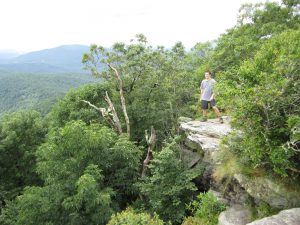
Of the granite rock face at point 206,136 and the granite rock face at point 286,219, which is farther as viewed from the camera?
the granite rock face at point 206,136

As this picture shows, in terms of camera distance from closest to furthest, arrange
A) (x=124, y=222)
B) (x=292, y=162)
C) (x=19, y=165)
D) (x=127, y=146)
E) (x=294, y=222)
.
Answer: (x=294, y=222) → (x=292, y=162) → (x=124, y=222) → (x=127, y=146) → (x=19, y=165)

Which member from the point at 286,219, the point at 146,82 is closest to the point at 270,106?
the point at 286,219

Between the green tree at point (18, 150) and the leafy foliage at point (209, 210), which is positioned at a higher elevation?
the leafy foliage at point (209, 210)

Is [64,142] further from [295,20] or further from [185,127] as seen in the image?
[295,20]

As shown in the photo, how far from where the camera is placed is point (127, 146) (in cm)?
1574

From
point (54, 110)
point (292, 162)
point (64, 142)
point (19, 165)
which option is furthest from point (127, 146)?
point (19, 165)

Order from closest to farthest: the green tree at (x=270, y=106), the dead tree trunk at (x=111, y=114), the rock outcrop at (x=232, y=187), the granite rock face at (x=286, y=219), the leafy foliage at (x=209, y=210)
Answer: the granite rock face at (x=286, y=219)
the green tree at (x=270, y=106)
the rock outcrop at (x=232, y=187)
the leafy foliage at (x=209, y=210)
the dead tree trunk at (x=111, y=114)

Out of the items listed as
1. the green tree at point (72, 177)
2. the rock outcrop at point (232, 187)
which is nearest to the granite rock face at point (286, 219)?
the rock outcrop at point (232, 187)

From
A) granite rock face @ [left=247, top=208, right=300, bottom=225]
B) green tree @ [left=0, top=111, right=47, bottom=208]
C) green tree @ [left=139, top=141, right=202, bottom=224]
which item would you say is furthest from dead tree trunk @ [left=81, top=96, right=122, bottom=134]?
granite rock face @ [left=247, top=208, right=300, bottom=225]

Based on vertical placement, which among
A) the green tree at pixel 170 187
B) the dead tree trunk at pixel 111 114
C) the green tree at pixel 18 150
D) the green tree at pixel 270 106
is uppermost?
the green tree at pixel 270 106

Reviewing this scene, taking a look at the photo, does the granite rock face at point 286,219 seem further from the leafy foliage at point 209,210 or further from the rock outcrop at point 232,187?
the leafy foliage at point 209,210

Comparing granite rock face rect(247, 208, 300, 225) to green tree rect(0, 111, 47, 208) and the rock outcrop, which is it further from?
green tree rect(0, 111, 47, 208)

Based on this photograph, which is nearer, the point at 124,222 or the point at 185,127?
the point at 124,222

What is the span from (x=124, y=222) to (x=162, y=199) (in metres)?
3.01
